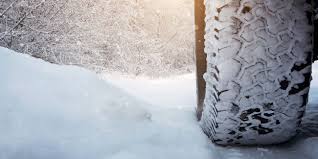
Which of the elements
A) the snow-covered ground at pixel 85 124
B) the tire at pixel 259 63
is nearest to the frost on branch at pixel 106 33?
the snow-covered ground at pixel 85 124

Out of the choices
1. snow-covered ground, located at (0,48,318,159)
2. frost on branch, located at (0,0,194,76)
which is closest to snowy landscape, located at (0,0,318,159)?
snow-covered ground, located at (0,48,318,159)

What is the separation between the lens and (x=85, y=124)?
1387mm

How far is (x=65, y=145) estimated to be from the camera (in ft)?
4.10

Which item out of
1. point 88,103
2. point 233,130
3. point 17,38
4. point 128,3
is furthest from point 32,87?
point 128,3

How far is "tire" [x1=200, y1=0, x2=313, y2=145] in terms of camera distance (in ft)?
4.07

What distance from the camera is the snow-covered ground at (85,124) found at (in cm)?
124

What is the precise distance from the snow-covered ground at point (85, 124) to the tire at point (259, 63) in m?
0.14

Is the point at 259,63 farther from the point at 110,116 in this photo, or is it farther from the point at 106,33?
the point at 106,33

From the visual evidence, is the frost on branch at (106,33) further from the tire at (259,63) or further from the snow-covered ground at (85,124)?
the tire at (259,63)

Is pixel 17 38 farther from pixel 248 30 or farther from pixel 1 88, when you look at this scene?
pixel 248 30

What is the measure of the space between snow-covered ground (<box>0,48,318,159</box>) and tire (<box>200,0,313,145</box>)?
139 millimetres

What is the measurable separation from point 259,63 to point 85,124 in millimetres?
667

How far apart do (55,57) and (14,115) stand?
6.20 meters

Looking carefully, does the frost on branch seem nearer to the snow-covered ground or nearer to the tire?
the snow-covered ground
